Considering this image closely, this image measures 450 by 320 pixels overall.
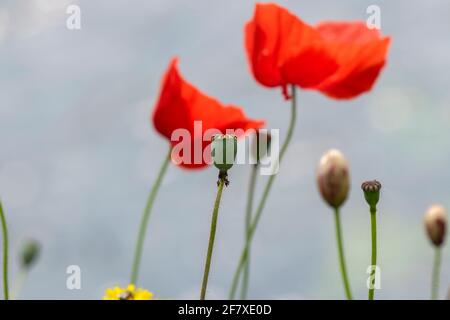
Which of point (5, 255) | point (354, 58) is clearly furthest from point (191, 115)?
point (5, 255)

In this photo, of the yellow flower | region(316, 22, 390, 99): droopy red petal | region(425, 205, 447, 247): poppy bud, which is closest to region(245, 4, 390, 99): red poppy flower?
region(316, 22, 390, 99): droopy red petal

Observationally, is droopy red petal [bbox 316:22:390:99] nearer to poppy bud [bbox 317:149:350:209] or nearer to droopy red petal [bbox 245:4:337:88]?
droopy red petal [bbox 245:4:337:88]

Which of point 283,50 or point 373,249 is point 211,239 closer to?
point 373,249

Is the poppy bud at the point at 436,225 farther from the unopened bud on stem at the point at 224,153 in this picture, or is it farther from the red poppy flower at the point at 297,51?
the unopened bud on stem at the point at 224,153

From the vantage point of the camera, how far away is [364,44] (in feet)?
3.03

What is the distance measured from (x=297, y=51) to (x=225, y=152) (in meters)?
0.35

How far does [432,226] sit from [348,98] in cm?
18

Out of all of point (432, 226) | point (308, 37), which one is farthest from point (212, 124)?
point (432, 226)

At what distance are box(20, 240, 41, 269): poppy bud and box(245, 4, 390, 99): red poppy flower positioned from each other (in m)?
0.45

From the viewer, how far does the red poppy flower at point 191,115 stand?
923mm

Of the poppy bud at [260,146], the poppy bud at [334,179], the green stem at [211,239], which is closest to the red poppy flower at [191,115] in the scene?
the poppy bud at [260,146]

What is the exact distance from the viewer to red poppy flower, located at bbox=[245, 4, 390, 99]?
0.94 m
